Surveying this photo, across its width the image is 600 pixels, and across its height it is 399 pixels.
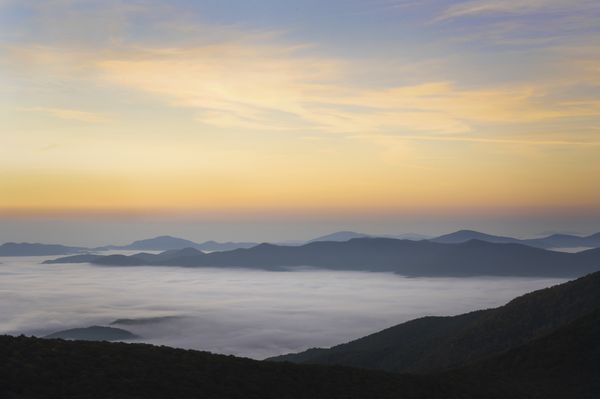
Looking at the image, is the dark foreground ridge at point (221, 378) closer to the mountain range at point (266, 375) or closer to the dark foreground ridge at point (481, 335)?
the mountain range at point (266, 375)

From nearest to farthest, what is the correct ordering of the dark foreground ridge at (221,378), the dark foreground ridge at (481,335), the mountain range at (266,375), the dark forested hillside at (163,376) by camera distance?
the dark forested hillside at (163,376)
the dark foreground ridge at (221,378)
the mountain range at (266,375)
the dark foreground ridge at (481,335)

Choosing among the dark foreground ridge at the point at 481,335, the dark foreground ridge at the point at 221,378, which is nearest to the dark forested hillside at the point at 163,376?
the dark foreground ridge at the point at 221,378

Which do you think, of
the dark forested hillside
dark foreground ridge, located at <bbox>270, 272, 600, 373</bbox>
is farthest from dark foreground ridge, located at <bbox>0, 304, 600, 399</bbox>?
dark foreground ridge, located at <bbox>270, 272, 600, 373</bbox>

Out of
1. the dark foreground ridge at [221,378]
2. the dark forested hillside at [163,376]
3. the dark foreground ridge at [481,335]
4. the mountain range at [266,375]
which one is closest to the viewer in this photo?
the dark forested hillside at [163,376]

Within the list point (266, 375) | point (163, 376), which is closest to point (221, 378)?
point (266, 375)

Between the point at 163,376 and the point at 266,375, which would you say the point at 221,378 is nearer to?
the point at 266,375

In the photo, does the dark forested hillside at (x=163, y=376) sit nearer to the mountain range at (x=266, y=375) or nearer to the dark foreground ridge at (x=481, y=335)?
the mountain range at (x=266, y=375)

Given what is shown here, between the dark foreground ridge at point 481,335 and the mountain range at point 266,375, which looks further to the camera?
the dark foreground ridge at point 481,335

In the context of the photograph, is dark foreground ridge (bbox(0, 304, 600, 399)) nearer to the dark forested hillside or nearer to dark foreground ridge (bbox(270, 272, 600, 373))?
the dark forested hillside

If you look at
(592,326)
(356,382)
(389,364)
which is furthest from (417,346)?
(356,382)
